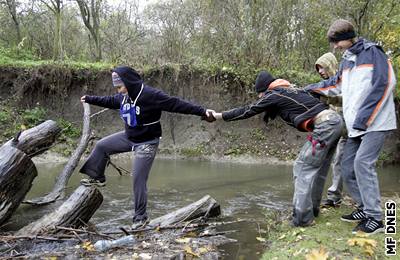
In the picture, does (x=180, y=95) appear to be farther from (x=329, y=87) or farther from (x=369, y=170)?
(x=369, y=170)

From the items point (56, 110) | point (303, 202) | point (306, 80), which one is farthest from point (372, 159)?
point (56, 110)

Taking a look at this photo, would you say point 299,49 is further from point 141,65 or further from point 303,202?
point 303,202

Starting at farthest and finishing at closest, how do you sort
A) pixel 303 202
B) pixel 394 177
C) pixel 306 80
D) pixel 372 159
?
pixel 306 80 → pixel 394 177 → pixel 303 202 → pixel 372 159

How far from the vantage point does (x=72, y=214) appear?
542cm

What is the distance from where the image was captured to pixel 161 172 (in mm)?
10789

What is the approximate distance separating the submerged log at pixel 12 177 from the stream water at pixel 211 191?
613 mm

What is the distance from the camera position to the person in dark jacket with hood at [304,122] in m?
4.80

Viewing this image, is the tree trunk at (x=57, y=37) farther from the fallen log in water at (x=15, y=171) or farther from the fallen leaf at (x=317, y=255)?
the fallen leaf at (x=317, y=255)

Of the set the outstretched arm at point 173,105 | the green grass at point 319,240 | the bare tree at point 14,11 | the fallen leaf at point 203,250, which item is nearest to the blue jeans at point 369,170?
the green grass at point 319,240

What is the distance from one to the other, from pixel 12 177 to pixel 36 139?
2.88 ft

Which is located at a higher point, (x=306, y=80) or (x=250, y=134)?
(x=306, y=80)

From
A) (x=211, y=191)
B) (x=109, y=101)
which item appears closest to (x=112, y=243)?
(x=109, y=101)

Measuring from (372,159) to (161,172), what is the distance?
7.05m

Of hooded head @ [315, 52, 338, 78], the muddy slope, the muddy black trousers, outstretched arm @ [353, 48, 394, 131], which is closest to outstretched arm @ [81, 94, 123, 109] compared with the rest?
the muddy black trousers
